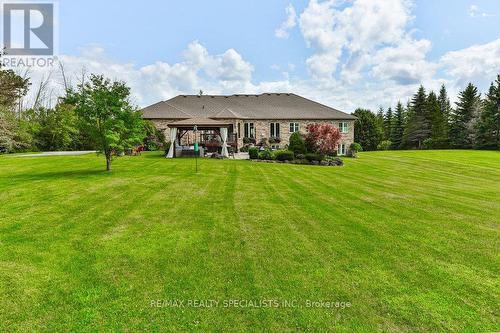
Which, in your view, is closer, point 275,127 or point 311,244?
point 311,244

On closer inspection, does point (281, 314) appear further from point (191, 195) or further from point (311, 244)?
point (191, 195)

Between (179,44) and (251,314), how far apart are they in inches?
923

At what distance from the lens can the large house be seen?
34.6 m

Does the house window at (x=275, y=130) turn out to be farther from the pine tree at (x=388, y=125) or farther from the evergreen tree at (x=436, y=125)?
the pine tree at (x=388, y=125)

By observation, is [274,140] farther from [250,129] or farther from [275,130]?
[250,129]

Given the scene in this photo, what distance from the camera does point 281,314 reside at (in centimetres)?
400

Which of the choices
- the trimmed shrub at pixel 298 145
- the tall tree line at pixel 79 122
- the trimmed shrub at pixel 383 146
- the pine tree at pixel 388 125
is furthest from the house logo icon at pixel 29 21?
the pine tree at pixel 388 125

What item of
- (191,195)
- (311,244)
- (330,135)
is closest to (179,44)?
(330,135)

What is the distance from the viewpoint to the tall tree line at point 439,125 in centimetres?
4481

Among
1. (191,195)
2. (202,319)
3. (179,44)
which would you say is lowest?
(202,319)

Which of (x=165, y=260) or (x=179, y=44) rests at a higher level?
(x=179, y=44)

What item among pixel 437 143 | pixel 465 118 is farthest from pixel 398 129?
pixel 465 118

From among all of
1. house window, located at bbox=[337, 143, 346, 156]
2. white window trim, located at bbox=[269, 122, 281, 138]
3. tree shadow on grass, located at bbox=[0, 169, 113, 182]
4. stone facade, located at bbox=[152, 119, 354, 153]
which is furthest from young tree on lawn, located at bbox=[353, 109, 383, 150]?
tree shadow on grass, located at bbox=[0, 169, 113, 182]

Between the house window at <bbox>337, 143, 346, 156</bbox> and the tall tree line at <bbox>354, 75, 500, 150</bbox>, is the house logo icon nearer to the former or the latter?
the house window at <bbox>337, 143, 346, 156</bbox>
